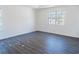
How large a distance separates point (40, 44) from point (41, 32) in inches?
12.4

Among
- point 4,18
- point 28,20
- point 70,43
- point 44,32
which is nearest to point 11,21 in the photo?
point 4,18

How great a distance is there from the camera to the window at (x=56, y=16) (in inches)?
52.9

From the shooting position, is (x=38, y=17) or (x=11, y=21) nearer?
(x=38, y=17)

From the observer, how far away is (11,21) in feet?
5.73

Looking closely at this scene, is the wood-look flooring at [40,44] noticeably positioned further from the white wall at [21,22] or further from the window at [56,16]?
the window at [56,16]

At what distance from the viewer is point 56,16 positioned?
53.9 inches

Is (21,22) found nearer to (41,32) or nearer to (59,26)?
(41,32)

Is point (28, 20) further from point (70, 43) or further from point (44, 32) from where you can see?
point (70, 43)

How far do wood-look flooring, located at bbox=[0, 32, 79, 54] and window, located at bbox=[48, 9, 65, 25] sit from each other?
31cm

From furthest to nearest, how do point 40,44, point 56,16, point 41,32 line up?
point 40,44 → point 41,32 → point 56,16

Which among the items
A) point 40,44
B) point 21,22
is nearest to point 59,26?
point 40,44

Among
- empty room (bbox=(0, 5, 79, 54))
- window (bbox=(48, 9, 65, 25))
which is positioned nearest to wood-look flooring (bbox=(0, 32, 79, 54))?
empty room (bbox=(0, 5, 79, 54))

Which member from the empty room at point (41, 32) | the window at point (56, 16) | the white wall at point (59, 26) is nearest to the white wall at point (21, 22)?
the empty room at point (41, 32)
